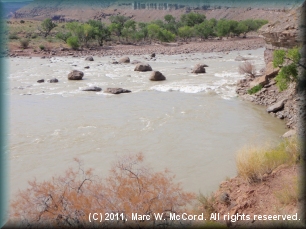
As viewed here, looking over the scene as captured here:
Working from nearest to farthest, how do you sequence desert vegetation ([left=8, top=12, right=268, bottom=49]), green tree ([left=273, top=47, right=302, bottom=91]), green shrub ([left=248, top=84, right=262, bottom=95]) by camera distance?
green tree ([left=273, top=47, right=302, bottom=91]) → green shrub ([left=248, top=84, right=262, bottom=95]) → desert vegetation ([left=8, top=12, right=268, bottom=49])

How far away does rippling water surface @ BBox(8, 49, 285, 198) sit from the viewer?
8.58 meters

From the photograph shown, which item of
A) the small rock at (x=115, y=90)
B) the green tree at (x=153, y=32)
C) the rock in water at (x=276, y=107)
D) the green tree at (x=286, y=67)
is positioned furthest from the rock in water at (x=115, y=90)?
the green tree at (x=153, y=32)

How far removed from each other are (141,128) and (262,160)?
570cm

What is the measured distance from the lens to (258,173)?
6.41 metres

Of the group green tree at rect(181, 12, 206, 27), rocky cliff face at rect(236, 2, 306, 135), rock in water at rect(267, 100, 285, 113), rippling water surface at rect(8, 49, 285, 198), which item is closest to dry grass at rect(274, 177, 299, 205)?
rippling water surface at rect(8, 49, 285, 198)

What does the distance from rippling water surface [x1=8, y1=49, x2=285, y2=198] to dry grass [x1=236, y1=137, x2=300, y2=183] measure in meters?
0.98

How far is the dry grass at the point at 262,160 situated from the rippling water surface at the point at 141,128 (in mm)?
980

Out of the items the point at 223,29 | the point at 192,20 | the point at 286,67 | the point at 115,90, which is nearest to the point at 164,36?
the point at 223,29

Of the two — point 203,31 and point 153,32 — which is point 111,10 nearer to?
point 203,31

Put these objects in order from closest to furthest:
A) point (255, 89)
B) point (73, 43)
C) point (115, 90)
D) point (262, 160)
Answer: point (262, 160)
point (255, 89)
point (115, 90)
point (73, 43)

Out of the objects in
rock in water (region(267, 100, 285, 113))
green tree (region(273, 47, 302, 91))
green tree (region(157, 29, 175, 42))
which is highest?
green tree (region(273, 47, 302, 91))

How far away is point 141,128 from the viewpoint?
1162 cm

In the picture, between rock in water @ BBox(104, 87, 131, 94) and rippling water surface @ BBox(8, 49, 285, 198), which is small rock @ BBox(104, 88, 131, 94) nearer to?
rock in water @ BBox(104, 87, 131, 94)

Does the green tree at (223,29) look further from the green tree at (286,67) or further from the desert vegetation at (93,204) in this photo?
the desert vegetation at (93,204)
